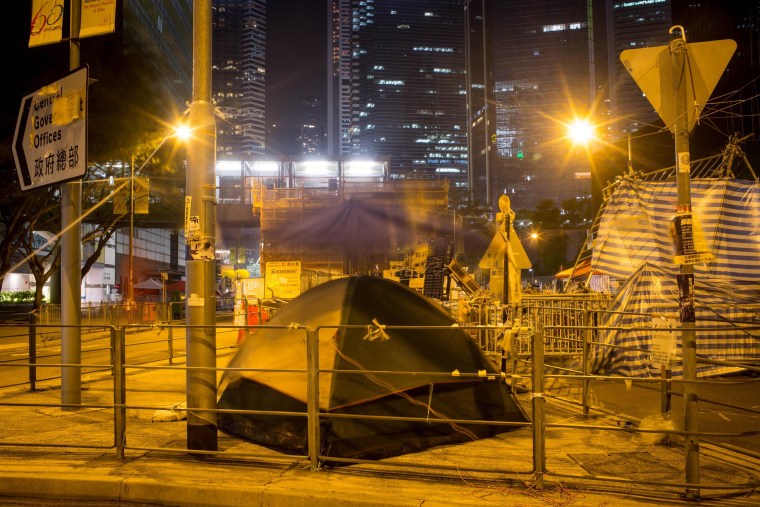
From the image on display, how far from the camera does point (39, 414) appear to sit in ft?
25.9

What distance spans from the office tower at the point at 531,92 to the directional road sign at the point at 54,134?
144m

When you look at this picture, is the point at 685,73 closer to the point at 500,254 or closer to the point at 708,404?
the point at 500,254

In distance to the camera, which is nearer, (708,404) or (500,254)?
(708,404)

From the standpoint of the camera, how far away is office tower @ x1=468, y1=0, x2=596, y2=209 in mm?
148875

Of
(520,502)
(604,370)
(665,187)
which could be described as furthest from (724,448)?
(665,187)

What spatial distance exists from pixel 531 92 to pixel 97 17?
162824mm

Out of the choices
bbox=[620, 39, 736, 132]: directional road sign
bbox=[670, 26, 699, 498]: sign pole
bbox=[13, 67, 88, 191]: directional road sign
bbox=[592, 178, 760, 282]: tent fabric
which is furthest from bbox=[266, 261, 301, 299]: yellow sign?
bbox=[670, 26, 699, 498]: sign pole

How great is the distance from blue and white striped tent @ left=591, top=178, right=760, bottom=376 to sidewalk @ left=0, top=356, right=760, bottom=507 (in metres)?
4.62

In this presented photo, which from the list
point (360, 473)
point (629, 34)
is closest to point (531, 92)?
point (629, 34)

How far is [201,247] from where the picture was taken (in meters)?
5.87

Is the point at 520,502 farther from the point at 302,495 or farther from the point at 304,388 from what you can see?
the point at 304,388

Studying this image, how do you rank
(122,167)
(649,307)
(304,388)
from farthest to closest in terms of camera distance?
1. (122,167)
2. (649,307)
3. (304,388)

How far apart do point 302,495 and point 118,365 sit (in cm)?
232

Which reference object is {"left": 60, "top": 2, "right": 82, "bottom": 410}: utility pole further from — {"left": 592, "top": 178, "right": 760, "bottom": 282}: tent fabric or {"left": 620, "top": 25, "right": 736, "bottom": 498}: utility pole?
{"left": 592, "top": 178, "right": 760, "bottom": 282}: tent fabric
